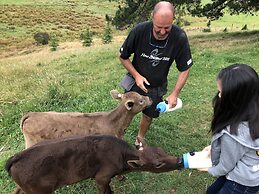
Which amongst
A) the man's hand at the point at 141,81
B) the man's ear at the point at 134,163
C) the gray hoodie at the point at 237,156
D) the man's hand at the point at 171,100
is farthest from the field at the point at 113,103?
the gray hoodie at the point at 237,156

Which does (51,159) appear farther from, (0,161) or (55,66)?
(55,66)

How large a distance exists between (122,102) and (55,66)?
1224cm

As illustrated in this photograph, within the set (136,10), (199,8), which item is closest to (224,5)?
(199,8)

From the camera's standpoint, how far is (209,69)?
13969 mm

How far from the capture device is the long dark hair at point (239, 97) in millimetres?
4090

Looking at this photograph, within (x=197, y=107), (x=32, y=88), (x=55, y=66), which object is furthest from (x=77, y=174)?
(x=55, y=66)

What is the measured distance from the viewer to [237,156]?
4207 millimetres

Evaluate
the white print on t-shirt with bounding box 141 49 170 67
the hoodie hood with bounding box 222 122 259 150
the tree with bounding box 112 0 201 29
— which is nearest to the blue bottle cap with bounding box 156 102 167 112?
the white print on t-shirt with bounding box 141 49 170 67

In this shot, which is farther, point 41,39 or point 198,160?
point 41,39

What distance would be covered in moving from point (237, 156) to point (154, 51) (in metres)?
2.78

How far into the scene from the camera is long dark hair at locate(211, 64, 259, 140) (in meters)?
4.09

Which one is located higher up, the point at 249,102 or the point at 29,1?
the point at 249,102

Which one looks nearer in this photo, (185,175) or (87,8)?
(185,175)

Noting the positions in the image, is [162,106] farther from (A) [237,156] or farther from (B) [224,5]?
(B) [224,5]
